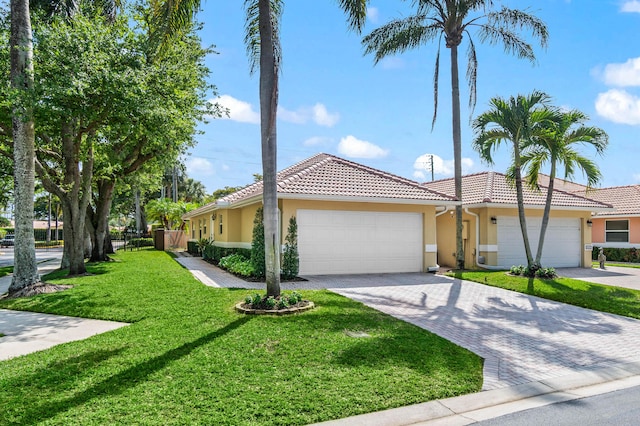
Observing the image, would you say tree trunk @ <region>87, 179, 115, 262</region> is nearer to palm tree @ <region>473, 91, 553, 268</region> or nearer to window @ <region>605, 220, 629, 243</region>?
palm tree @ <region>473, 91, 553, 268</region>

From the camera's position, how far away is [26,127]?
1077 cm

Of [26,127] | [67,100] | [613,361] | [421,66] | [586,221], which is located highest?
[421,66]

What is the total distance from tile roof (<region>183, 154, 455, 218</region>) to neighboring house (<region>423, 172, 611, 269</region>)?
247cm

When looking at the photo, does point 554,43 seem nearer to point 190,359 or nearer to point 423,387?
point 423,387

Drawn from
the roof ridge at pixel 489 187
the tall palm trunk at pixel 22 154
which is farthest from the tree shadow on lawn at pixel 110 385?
the roof ridge at pixel 489 187

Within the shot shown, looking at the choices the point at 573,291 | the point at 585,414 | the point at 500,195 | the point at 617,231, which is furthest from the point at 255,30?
the point at 617,231

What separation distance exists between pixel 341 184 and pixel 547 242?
393 inches

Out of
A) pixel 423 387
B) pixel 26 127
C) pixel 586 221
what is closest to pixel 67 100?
pixel 26 127

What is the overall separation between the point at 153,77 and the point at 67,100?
95.1 inches

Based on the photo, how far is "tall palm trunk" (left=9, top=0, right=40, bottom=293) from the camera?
34.3ft

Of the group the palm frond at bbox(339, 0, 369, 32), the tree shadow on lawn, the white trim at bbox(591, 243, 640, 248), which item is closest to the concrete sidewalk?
the tree shadow on lawn

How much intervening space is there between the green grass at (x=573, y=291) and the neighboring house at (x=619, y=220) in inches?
428

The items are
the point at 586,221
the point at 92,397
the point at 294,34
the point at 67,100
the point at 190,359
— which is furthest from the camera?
the point at 586,221

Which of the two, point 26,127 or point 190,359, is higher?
point 26,127
